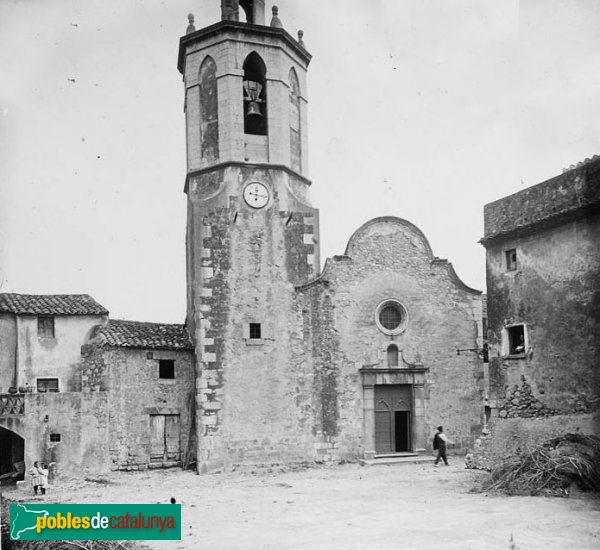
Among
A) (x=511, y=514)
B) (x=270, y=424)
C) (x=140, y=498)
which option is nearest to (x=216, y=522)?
(x=140, y=498)

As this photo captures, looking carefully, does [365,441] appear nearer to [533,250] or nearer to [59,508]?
[533,250]

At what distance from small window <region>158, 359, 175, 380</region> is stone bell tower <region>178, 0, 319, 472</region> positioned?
1171mm

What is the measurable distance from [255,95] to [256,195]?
10.9 feet

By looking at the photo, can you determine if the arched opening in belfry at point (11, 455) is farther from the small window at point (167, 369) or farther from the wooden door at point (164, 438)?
the small window at point (167, 369)

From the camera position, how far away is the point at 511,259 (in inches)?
763

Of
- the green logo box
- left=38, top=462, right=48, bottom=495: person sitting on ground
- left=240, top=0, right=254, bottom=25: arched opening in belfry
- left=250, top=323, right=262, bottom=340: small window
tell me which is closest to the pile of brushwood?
the green logo box

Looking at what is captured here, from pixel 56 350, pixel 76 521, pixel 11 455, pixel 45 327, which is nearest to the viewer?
pixel 76 521

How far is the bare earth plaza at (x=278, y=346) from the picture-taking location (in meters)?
18.5

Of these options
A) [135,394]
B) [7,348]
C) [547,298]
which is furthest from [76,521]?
[7,348]

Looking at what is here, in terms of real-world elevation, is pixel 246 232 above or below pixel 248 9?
below

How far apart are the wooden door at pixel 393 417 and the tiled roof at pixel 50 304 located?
380 inches

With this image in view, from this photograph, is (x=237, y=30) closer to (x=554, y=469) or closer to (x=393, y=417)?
(x=393, y=417)

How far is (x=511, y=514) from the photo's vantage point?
13.4m

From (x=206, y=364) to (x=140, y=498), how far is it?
214 inches
